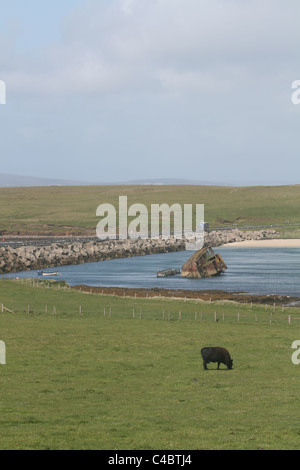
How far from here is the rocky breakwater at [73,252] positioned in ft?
355

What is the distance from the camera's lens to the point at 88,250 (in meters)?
126

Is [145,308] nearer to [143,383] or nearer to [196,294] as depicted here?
[196,294]

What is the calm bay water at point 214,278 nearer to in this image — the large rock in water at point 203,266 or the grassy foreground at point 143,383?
the large rock in water at point 203,266

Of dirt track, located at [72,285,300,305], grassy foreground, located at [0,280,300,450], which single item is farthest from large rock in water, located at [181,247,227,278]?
grassy foreground, located at [0,280,300,450]

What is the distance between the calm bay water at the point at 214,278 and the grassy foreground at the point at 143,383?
95.9 feet

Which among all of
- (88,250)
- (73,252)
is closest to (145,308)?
(73,252)

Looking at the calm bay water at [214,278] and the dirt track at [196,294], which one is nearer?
the dirt track at [196,294]

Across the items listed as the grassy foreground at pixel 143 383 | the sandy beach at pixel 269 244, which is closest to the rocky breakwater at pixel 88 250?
the sandy beach at pixel 269 244

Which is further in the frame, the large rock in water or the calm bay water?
the large rock in water

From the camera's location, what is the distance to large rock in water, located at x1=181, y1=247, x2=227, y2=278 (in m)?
97.4

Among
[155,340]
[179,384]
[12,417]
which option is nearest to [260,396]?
[179,384]

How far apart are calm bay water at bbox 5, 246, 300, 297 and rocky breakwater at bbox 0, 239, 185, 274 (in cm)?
362

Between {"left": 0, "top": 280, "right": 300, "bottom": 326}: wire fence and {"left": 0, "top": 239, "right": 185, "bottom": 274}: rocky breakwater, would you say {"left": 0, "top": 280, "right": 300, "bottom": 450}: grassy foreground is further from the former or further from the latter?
{"left": 0, "top": 239, "right": 185, "bottom": 274}: rocky breakwater

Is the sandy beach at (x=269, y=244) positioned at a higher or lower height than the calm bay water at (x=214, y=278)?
higher
